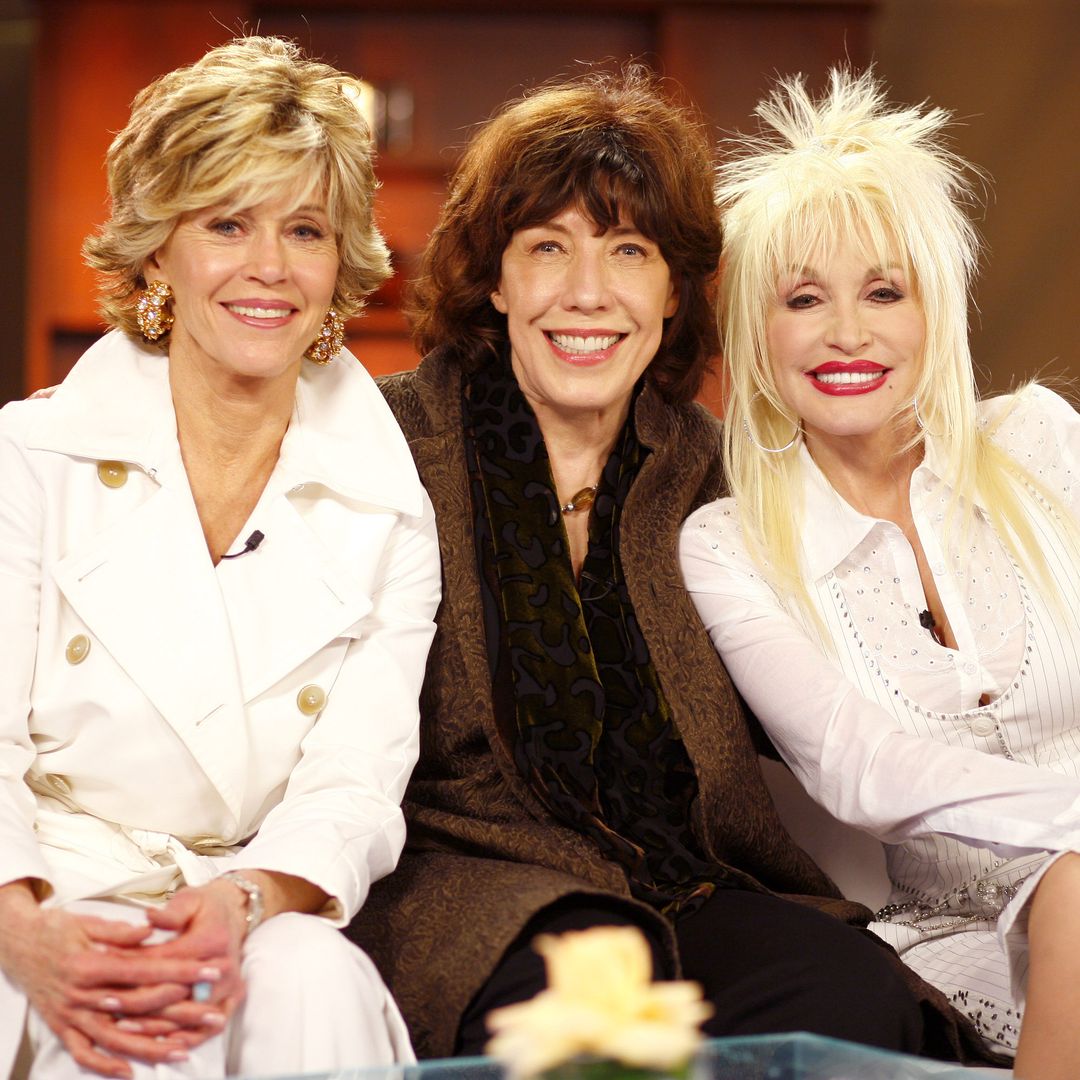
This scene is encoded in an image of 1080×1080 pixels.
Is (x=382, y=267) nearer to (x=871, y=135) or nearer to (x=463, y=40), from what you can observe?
(x=871, y=135)

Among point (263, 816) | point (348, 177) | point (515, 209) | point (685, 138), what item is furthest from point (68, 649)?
point (685, 138)

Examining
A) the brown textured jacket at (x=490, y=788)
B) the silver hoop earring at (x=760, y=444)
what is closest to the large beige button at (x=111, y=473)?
the brown textured jacket at (x=490, y=788)

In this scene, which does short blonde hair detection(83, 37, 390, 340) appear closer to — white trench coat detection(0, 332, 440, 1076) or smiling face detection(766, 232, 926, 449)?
white trench coat detection(0, 332, 440, 1076)

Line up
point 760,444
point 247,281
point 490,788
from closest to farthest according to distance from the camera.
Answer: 1. point 247,281
2. point 490,788
3. point 760,444

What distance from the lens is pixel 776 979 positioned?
6.19 feet

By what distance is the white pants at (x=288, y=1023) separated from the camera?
1544 mm

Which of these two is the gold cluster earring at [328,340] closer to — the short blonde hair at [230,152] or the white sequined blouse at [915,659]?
the short blonde hair at [230,152]

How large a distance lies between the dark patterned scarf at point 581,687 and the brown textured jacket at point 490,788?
0.09 ft

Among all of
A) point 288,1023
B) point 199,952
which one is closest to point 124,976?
point 199,952

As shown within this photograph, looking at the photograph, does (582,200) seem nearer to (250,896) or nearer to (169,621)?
(169,621)

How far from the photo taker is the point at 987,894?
209 centimetres

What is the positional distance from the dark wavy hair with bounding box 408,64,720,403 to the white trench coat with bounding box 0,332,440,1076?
509 millimetres

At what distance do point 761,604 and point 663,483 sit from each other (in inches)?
10.8

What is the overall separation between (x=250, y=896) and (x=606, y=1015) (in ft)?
2.60
